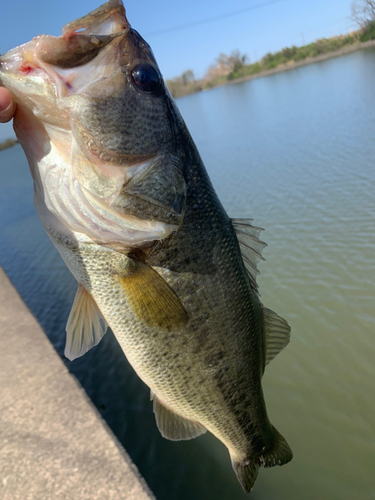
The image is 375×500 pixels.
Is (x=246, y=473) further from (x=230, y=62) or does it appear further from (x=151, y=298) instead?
(x=230, y=62)

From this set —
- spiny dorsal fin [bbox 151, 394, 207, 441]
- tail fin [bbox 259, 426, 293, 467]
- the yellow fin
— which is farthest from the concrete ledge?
the yellow fin

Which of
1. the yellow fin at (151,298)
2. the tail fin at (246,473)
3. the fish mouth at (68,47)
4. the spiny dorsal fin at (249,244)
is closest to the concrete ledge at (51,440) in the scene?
the tail fin at (246,473)

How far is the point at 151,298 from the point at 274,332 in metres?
0.85

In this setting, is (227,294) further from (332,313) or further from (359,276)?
(359,276)

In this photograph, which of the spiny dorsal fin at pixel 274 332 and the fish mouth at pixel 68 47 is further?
the spiny dorsal fin at pixel 274 332

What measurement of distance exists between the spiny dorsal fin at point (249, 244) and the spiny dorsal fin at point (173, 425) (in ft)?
2.73

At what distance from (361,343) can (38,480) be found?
3.16 meters

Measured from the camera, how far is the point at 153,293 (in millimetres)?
1449

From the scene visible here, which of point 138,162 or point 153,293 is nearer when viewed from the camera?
point 138,162

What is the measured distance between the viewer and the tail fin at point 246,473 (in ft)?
6.20

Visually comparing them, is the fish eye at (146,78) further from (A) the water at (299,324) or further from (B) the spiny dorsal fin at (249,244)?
(A) the water at (299,324)

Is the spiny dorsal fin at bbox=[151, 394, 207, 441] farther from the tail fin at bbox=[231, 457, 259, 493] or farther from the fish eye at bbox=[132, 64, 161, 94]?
the fish eye at bbox=[132, 64, 161, 94]

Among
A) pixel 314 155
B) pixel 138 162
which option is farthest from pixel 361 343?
pixel 314 155

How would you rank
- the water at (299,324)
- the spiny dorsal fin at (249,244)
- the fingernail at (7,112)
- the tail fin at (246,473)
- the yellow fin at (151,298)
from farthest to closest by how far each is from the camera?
the water at (299,324) < the tail fin at (246,473) < the spiny dorsal fin at (249,244) < the yellow fin at (151,298) < the fingernail at (7,112)
